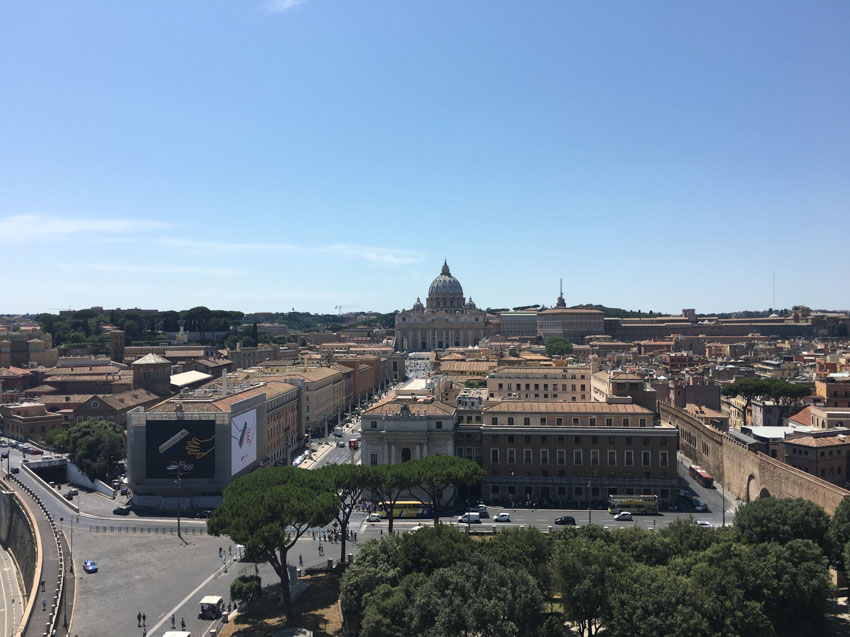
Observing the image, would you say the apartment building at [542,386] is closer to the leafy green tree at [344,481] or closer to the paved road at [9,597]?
the leafy green tree at [344,481]

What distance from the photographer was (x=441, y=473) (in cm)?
5050

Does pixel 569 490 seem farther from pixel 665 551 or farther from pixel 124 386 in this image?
pixel 124 386

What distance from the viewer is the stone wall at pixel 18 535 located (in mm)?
53594

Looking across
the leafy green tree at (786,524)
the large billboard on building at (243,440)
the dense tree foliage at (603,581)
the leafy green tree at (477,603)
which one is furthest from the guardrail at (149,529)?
the leafy green tree at (786,524)

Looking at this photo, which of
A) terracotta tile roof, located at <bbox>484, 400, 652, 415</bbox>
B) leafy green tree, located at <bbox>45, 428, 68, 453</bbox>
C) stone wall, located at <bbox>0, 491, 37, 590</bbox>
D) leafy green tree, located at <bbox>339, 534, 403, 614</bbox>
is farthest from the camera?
leafy green tree, located at <bbox>45, 428, 68, 453</bbox>

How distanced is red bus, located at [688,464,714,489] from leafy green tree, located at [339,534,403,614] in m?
A: 37.7

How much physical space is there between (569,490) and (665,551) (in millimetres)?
21607

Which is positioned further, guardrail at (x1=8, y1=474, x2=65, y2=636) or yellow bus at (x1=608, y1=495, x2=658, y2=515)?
yellow bus at (x1=608, y1=495, x2=658, y2=515)

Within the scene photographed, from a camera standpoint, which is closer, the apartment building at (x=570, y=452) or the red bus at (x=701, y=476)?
the apartment building at (x=570, y=452)

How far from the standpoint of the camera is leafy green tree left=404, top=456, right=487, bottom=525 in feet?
164

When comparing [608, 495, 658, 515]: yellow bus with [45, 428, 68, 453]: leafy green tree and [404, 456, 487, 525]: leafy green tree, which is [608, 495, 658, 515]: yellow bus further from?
[45, 428, 68, 453]: leafy green tree

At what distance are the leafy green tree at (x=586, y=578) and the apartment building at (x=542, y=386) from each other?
43.3m

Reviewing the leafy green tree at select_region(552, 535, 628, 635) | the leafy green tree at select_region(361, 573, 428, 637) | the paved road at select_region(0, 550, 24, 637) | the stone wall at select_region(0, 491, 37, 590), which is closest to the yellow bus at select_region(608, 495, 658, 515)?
the leafy green tree at select_region(552, 535, 628, 635)

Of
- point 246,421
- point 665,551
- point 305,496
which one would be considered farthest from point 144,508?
point 665,551
